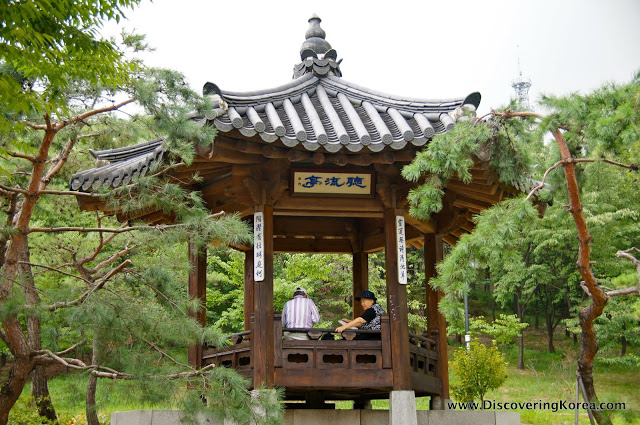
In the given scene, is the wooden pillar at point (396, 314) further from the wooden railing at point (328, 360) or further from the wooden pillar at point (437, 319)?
the wooden pillar at point (437, 319)

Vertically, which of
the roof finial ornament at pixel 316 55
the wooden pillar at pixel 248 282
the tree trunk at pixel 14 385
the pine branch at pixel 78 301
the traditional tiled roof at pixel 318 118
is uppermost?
the roof finial ornament at pixel 316 55

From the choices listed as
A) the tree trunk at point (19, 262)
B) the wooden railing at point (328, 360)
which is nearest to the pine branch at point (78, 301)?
the tree trunk at point (19, 262)

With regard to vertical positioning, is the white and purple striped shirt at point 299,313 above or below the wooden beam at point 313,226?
below

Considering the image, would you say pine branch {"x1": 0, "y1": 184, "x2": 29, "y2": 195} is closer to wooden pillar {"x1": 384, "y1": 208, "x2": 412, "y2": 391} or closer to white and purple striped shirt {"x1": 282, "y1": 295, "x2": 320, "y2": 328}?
white and purple striped shirt {"x1": 282, "y1": 295, "x2": 320, "y2": 328}

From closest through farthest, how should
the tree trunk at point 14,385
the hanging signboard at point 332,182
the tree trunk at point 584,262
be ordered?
the tree trunk at point 584,262 → the tree trunk at point 14,385 → the hanging signboard at point 332,182

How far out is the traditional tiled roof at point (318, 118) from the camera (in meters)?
7.47

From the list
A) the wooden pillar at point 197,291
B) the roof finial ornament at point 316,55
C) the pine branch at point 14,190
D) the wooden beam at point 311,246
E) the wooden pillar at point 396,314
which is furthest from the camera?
the wooden beam at point 311,246

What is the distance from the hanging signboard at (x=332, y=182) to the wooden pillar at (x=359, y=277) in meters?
2.88

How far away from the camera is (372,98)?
9266 mm

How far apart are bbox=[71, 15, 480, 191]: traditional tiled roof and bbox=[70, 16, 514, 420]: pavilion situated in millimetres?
16

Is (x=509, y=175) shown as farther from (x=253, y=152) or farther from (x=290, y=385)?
(x=290, y=385)

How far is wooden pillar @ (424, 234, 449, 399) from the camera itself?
9.64 meters

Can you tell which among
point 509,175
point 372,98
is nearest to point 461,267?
point 509,175

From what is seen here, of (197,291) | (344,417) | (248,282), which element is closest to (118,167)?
(197,291)
